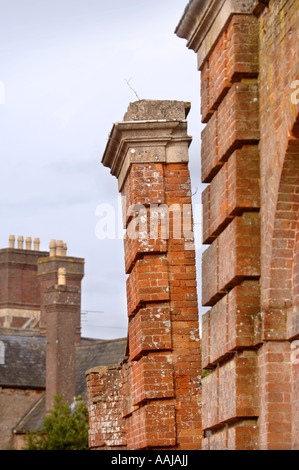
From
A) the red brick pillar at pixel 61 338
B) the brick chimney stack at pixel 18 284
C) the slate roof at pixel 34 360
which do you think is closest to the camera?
the red brick pillar at pixel 61 338

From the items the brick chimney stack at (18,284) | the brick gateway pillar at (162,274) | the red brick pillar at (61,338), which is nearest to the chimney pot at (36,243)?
the brick chimney stack at (18,284)

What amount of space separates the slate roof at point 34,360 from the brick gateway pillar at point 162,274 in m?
28.3

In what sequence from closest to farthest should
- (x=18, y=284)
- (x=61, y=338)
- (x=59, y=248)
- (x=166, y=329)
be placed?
(x=166, y=329)
(x=61, y=338)
(x=59, y=248)
(x=18, y=284)

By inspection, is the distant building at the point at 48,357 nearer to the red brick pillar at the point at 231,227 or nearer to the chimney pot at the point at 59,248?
the chimney pot at the point at 59,248

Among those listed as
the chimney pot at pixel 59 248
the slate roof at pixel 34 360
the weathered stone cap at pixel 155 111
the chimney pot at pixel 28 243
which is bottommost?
the weathered stone cap at pixel 155 111

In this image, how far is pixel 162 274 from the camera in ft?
33.8

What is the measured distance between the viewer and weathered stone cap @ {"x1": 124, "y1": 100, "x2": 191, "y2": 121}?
10.6 m

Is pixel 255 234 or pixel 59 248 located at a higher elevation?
pixel 59 248

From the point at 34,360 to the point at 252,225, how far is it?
1369 inches

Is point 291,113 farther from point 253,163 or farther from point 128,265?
point 128,265

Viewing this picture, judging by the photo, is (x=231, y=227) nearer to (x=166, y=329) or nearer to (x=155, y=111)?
(x=166, y=329)

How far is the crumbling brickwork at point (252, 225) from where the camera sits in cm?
780

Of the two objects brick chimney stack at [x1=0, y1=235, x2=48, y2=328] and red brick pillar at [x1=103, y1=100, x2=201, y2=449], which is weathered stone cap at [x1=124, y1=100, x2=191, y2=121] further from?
brick chimney stack at [x1=0, y1=235, x2=48, y2=328]

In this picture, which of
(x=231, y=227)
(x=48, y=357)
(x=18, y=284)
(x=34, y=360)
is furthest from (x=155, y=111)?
(x=18, y=284)
